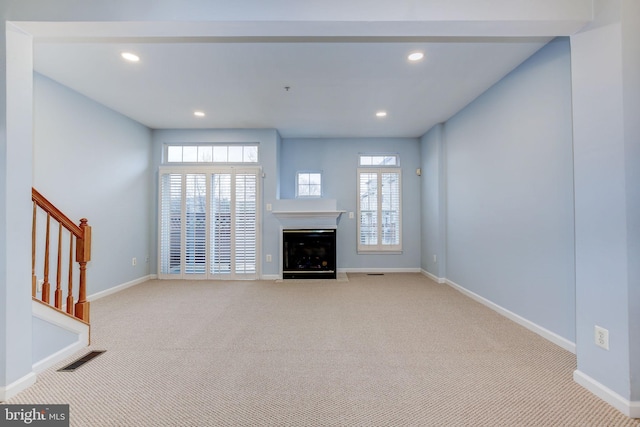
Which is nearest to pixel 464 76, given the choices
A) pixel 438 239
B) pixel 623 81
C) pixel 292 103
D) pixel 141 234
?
pixel 623 81

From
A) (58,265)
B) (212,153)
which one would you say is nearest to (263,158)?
(212,153)

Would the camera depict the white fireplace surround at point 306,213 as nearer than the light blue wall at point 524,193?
No

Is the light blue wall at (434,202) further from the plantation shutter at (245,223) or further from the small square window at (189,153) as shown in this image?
the small square window at (189,153)

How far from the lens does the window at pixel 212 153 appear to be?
16.8 ft

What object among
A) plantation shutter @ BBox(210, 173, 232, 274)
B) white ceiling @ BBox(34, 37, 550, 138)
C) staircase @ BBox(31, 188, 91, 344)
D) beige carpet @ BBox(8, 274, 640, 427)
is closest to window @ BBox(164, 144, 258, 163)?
plantation shutter @ BBox(210, 173, 232, 274)

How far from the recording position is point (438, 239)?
4875mm

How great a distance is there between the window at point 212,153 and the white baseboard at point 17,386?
3.78 meters

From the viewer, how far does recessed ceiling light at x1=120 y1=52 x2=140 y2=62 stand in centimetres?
271

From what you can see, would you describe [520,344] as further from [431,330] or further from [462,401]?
[462,401]

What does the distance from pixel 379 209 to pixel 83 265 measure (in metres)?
4.52

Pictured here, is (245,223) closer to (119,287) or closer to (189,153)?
(189,153)

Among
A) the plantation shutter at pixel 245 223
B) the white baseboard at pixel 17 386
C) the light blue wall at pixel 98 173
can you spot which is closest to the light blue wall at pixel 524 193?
the plantation shutter at pixel 245 223

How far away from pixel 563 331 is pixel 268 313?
9.01 feet

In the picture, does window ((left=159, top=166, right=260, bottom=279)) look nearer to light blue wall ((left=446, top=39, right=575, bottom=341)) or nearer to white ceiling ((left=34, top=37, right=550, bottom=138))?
white ceiling ((left=34, top=37, right=550, bottom=138))
